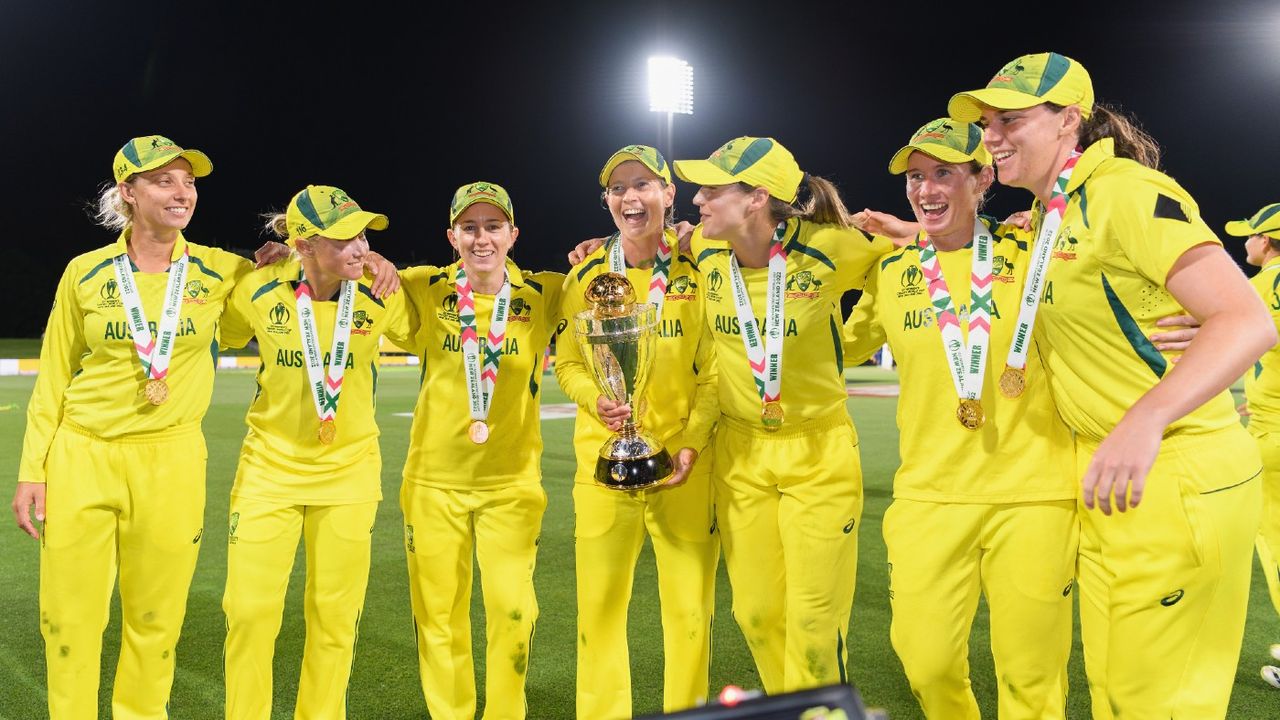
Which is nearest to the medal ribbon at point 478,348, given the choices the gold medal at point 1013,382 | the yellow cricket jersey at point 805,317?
the yellow cricket jersey at point 805,317

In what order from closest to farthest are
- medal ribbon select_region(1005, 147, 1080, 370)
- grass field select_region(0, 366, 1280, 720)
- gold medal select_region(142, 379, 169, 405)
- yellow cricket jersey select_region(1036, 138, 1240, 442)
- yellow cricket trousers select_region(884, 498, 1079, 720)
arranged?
yellow cricket jersey select_region(1036, 138, 1240, 442)
medal ribbon select_region(1005, 147, 1080, 370)
yellow cricket trousers select_region(884, 498, 1079, 720)
gold medal select_region(142, 379, 169, 405)
grass field select_region(0, 366, 1280, 720)

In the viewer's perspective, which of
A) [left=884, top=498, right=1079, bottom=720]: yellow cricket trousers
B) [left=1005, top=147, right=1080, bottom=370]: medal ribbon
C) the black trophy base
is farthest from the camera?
the black trophy base

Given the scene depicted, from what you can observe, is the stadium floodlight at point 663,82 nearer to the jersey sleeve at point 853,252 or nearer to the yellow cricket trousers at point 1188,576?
the jersey sleeve at point 853,252

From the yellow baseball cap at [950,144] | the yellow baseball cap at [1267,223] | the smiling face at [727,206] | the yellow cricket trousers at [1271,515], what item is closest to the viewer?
the yellow baseball cap at [950,144]

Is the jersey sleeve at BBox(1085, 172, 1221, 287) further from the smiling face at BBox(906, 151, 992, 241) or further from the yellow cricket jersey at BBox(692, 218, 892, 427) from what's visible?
the yellow cricket jersey at BBox(692, 218, 892, 427)

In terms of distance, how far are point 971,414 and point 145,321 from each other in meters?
3.08

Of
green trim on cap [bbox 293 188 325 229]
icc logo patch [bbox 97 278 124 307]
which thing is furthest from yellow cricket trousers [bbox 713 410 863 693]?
icc logo patch [bbox 97 278 124 307]

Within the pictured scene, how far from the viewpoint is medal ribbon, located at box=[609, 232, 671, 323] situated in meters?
3.74

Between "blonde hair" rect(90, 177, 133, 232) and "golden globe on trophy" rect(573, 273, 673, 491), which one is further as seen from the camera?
"blonde hair" rect(90, 177, 133, 232)

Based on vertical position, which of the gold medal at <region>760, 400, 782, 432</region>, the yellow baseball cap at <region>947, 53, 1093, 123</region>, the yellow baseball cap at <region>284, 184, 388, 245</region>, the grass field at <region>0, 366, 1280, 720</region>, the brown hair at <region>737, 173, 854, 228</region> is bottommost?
the grass field at <region>0, 366, 1280, 720</region>

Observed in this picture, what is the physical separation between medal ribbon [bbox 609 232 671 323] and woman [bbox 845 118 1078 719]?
97 centimetres

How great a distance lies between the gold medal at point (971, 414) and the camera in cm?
294

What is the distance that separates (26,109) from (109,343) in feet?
137

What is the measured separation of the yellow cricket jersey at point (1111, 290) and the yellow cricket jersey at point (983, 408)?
0.83ft
